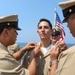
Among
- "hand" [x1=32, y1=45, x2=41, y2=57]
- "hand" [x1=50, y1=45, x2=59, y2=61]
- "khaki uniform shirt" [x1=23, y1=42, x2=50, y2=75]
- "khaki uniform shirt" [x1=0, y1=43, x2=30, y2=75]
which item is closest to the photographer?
"khaki uniform shirt" [x1=0, y1=43, x2=30, y2=75]

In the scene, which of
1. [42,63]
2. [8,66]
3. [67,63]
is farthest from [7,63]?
[67,63]

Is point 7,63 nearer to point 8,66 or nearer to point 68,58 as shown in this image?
point 8,66

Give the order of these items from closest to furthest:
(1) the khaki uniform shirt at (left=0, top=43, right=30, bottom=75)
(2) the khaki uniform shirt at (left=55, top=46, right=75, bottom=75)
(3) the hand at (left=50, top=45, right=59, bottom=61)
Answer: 1. (2) the khaki uniform shirt at (left=55, top=46, right=75, bottom=75)
2. (1) the khaki uniform shirt at (left=0, top=43, right=30, bottom=75)
3. (3) the hand at (left=50, top=45, right=59, bottom=61)

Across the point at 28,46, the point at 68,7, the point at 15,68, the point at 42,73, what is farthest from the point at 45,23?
the point at 68,7

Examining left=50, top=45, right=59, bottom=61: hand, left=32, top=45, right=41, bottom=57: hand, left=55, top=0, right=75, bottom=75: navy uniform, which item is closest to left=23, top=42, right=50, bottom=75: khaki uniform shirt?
left=32, top=45, right=41, bottom=57: hand

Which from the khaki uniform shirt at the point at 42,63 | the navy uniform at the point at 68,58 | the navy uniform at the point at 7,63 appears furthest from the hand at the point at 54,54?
the navy uniform at the point at 68,58

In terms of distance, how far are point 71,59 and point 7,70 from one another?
124 cm

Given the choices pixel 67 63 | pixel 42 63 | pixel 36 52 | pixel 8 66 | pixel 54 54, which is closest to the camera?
pixel 67 63

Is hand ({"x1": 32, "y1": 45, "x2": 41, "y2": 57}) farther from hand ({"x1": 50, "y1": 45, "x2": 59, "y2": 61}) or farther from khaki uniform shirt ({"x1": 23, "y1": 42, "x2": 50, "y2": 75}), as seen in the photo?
hand ({"x1": 50, "y1": 45, "x2": 59, "y2": 61})

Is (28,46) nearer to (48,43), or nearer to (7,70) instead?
(48,43)

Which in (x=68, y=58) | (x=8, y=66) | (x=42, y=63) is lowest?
(x=42, y=63)

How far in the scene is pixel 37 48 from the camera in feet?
15.2

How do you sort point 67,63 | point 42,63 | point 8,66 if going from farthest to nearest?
point 42,63 < point 8,66 < point 67,63

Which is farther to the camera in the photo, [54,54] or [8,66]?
[54,54]
